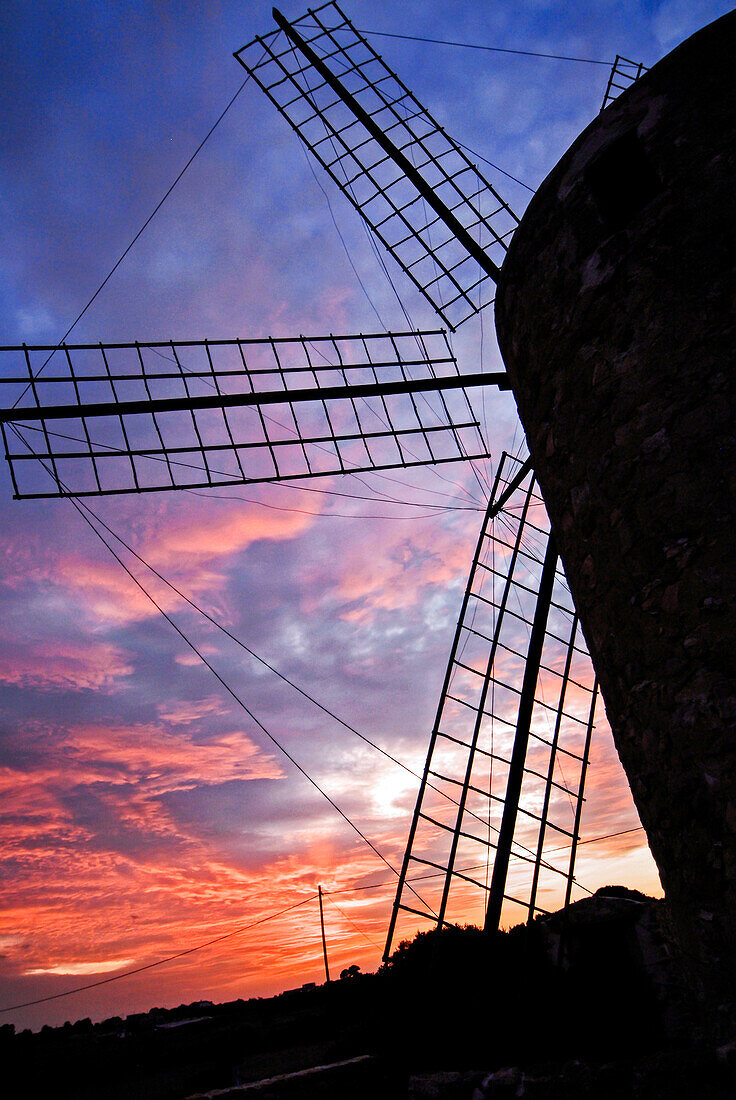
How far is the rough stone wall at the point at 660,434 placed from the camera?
6.59 ft

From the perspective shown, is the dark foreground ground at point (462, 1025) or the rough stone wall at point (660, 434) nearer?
the rough stone wall at point (660, 434)

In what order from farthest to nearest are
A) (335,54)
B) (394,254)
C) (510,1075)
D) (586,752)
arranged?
(335,54), (394,254), (586,752), (510,1075)

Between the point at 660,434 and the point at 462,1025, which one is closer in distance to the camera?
the point at 660,434

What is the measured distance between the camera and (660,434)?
232cm

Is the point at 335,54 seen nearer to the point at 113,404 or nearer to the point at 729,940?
the point at 113,404

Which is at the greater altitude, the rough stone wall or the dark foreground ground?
the rough stone wall

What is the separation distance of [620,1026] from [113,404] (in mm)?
6286

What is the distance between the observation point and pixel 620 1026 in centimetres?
438

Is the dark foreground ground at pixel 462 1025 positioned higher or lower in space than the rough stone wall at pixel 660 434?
lower

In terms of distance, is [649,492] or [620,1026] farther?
[620,1026]

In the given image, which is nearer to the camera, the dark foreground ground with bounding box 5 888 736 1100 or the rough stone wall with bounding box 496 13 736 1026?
the rough stone wall with bounding box 496 13 736 1026

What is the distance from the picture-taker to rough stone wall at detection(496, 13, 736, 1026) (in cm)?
201

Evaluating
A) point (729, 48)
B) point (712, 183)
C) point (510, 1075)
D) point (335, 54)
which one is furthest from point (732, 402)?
point (335, 54)

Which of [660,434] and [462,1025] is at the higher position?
[660,434]
